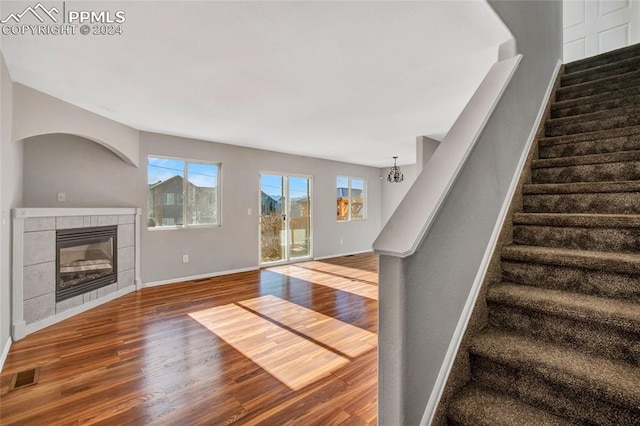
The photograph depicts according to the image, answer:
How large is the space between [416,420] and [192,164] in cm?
520

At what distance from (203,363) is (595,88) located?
397 centimetres

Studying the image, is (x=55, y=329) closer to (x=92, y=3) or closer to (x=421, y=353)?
(x=92, y=3)

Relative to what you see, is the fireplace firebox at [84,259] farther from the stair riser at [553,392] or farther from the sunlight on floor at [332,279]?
the stair riser at [553,392]

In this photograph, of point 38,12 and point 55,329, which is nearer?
point 38,12

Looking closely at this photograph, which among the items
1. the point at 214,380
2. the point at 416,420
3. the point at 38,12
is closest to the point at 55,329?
the point at 214,380

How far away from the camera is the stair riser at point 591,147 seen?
74.9 inches

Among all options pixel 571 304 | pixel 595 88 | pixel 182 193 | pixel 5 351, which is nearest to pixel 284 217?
pixel 182 193

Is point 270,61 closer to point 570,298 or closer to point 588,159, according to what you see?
point 588,159

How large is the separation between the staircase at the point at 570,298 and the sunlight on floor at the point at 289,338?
1323mm

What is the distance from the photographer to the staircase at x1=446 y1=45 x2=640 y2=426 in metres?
1.08

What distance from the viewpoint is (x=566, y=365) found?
112 centimetres

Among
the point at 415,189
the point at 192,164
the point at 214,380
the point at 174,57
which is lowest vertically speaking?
the point at 214,380

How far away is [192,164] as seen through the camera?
5328mm

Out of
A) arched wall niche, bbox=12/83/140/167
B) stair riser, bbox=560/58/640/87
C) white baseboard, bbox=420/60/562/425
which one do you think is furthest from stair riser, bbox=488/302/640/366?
arched wall niche, bbox=12/83/140/167
